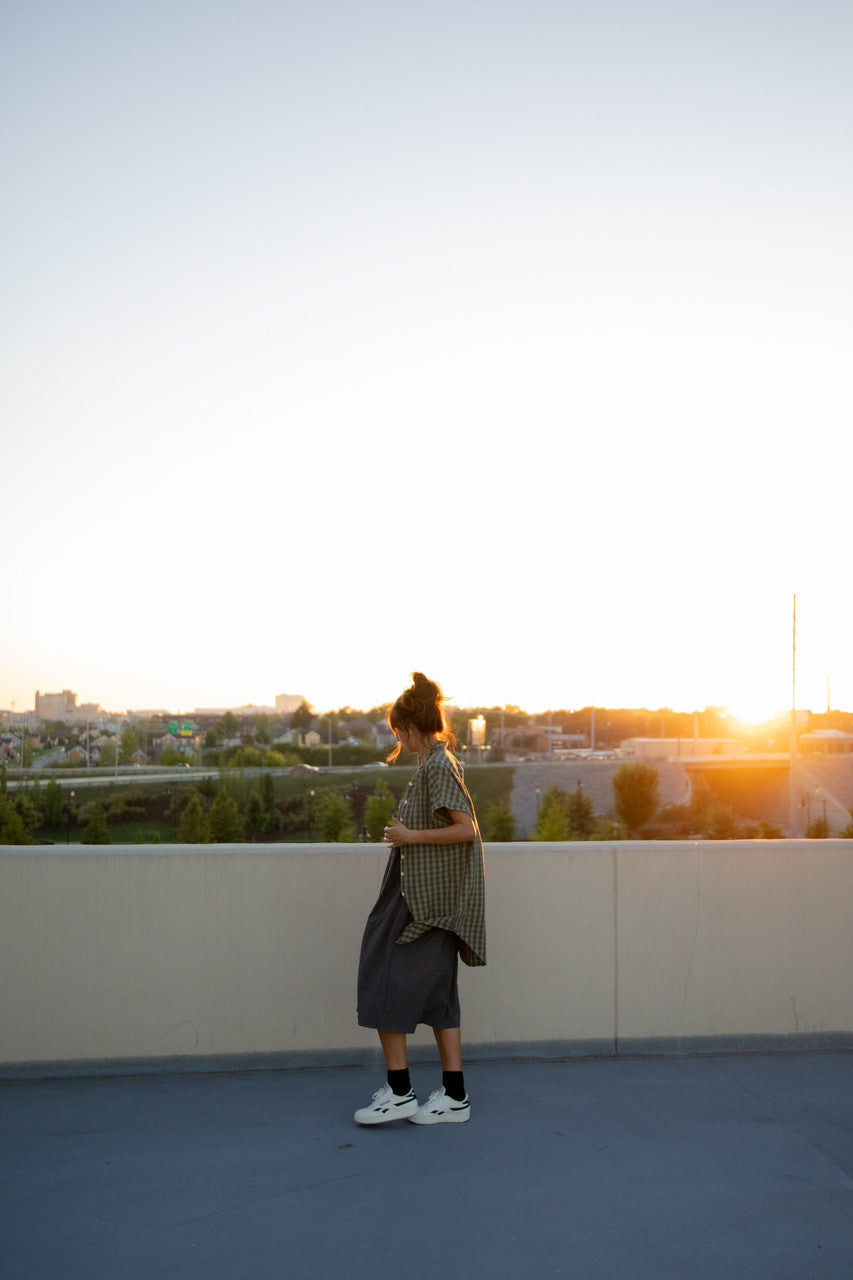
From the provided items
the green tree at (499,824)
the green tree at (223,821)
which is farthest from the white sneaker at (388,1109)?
the green tree at (499,824)

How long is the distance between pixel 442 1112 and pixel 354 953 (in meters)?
0.96

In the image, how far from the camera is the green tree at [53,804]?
34.1 m

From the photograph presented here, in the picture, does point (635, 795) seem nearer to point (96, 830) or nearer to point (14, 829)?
point (96, 830)

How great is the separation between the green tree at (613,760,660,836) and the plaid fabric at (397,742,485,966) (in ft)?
135

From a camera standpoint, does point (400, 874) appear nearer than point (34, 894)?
Yes

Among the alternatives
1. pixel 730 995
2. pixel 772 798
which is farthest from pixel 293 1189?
pixel 772 798

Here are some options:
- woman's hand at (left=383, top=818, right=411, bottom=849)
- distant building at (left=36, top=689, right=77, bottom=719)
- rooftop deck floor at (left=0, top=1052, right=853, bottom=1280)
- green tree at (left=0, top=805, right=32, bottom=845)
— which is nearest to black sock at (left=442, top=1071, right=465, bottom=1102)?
rooftop deck floor at (left=0, top=1052, right=853, bottom=1280)

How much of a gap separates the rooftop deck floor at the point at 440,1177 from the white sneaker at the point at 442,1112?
0.06m

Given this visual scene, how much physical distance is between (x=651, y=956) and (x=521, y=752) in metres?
67.4

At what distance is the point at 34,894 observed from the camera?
4535mm

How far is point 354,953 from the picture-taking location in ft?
15.1

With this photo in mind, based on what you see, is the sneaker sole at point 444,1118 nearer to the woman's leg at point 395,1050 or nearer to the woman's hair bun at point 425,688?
the woman's leg at point 395,1050

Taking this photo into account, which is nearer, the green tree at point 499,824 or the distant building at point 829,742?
the green tree at point 499,824

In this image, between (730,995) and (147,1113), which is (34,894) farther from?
(730,995)
